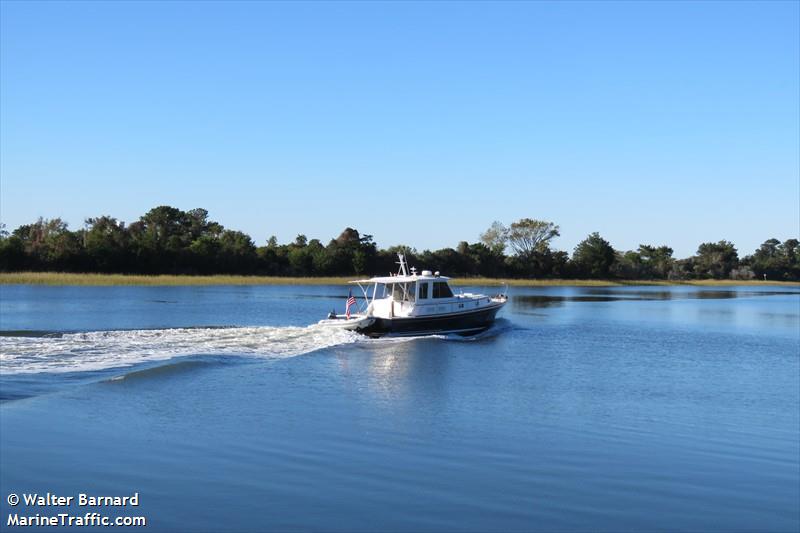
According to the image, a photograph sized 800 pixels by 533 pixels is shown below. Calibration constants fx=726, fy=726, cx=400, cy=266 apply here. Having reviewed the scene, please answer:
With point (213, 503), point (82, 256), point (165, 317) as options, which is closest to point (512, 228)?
point (82, 256)

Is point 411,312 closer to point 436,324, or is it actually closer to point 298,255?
point 436,324

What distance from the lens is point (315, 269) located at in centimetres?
10094

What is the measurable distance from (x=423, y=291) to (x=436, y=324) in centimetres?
184

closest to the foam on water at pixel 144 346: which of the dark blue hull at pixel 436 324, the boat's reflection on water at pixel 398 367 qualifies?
the dark blue hull at pixel 436 324

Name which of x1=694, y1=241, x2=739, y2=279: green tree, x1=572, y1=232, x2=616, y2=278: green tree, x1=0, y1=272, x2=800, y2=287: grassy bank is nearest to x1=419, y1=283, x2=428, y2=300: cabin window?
x1=0, y1=272, x2=800, y2=287: grassy bank

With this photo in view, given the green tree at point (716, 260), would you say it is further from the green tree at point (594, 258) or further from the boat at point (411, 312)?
the boat at point (411, 312)

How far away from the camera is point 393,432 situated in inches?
617

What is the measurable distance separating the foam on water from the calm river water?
0.44ft

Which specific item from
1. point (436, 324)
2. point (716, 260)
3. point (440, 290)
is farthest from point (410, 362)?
point (716, 260)

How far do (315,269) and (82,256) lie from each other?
3016 cm

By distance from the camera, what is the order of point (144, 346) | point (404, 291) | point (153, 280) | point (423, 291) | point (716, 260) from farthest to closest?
1. point (716, 260)
2. point (153, 280)
3. point (423, 291)
4. point (404, 291)
5. point (144, 346)

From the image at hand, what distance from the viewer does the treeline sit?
8506cm

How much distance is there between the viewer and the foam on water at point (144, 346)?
22.4 meters

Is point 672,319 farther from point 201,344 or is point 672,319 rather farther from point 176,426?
point 176,426
